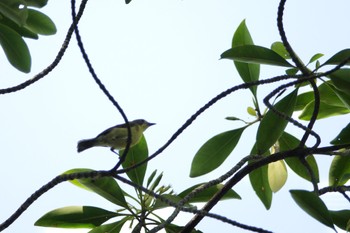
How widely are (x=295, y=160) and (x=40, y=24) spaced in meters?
1.76

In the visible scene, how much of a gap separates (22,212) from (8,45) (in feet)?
5.07

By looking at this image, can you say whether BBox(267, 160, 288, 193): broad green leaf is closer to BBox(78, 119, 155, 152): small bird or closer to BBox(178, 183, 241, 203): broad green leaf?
BBox(178, 183, 241, 203): broad green leaf

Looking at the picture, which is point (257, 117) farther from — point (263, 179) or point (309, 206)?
point (309, 206)

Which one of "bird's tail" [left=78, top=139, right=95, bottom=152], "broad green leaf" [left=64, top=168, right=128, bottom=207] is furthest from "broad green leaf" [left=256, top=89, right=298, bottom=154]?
"bird's tail" [left=78, top=139, right=95, bottom=152]

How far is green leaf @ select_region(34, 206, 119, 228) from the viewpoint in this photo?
3.55m

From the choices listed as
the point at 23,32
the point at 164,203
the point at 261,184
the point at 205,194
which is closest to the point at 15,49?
the point at 23,32

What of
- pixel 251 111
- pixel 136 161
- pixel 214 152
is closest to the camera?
pixel 214 152

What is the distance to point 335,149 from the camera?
10.1ft

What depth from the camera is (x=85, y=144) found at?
4.18 meters

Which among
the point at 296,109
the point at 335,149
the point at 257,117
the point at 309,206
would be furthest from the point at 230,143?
the point at 309,206

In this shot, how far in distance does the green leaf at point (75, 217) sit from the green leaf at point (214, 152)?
21.5 inches

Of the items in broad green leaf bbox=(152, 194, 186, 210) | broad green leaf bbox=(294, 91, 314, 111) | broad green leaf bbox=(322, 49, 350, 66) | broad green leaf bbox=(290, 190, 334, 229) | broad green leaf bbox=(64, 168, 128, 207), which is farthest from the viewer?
broad green leaf bbox=(294, 91, 314, 111)

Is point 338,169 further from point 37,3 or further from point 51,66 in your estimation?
point 37,3

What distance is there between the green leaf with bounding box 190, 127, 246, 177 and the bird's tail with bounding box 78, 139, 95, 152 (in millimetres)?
892
